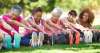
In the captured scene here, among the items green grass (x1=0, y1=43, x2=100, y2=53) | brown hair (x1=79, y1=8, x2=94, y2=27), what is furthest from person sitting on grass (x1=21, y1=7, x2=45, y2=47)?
brown hair (x1=79, y1=8, x2=94, y2=27)

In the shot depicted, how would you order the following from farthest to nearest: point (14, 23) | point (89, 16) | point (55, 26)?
point (89, 16) → point (55, 26) → point (14, 23)

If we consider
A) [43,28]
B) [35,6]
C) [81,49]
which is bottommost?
[81,49]

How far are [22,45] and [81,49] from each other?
0.93 meters

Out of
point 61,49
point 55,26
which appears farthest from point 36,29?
point 61,49

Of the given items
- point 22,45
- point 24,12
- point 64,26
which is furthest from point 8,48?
point 64,26

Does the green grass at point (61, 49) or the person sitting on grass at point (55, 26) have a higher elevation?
the person sitting on grass at point (55, 26)

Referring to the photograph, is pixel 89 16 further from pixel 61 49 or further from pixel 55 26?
pixel 61 49

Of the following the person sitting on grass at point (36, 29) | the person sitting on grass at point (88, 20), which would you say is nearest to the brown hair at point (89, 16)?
the person sitting on grass at point (88, 20)

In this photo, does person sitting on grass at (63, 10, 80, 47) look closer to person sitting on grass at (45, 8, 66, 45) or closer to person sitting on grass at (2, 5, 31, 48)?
person sitting on grass at (45, 8, 66, 45)

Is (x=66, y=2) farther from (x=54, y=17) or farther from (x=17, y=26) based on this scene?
(x=17, y=26)

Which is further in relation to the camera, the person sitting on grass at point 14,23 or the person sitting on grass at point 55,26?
the person sitting on grass at point 55,26

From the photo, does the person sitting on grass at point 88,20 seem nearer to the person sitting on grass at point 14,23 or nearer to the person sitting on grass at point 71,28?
the person sitting on grass at point 71,28

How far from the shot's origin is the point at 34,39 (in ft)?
16.7

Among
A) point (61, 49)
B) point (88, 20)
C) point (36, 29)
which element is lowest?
point (61, 49)
